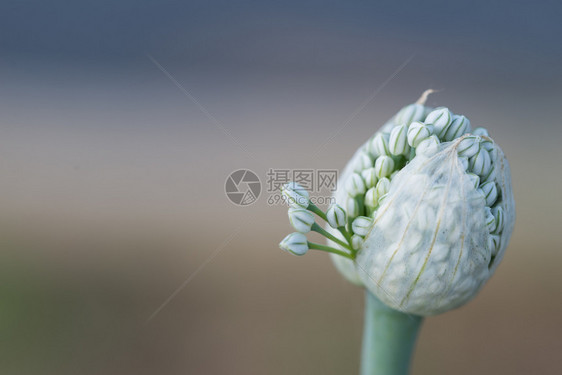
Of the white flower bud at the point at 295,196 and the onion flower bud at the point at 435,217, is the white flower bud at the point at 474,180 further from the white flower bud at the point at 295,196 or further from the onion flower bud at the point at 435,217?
the white flower bud at the point at 295,196

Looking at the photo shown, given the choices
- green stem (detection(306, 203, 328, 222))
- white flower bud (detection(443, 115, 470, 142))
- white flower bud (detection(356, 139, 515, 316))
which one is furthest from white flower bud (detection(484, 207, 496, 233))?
green stem (detection(306, 203, 328, 222))

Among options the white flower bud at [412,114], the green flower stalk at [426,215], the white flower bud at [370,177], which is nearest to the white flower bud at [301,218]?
the green flower stalk at [426,215]

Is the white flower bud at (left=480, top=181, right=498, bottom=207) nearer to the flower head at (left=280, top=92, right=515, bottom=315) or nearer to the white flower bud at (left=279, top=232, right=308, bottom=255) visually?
the flower head at (left=280, top=92, right=515, bottom=315)

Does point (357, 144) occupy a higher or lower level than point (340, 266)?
higher

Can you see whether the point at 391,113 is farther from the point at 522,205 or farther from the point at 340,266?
the point at 340,266

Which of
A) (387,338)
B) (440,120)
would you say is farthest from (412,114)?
(387,338)

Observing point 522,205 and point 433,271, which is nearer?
point 433,271

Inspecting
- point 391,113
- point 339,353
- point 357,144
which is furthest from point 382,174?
point 391,113
